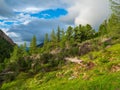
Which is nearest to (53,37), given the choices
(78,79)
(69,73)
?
(69,73)

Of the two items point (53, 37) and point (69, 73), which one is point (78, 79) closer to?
point (69, 73)

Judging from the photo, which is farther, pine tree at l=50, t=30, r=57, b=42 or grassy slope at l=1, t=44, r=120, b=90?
pine tree at l=50, t=30, r=57, b=42

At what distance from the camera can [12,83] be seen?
66.9 m

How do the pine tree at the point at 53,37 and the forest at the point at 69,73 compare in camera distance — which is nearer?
the forest at the point at 69,73

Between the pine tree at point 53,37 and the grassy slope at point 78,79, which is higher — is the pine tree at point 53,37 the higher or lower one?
the higher one

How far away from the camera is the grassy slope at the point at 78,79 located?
4779 cm

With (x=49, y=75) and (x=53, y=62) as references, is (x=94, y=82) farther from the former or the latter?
(x=53, y=62)

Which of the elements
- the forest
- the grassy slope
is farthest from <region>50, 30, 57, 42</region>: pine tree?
the grassy slope

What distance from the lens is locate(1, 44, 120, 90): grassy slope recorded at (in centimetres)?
4779

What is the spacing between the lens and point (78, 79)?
55156 mm

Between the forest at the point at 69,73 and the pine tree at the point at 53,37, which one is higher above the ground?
the pine tree at the point at 53,37

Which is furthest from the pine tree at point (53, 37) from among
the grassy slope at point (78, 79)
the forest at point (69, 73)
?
the grassy slope at point (78, 79)

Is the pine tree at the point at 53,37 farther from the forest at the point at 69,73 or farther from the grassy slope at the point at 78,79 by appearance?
the grassy slope at the point at 78,79

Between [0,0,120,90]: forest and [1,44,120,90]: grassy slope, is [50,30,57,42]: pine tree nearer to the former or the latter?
[0,0,120,90]: forest
